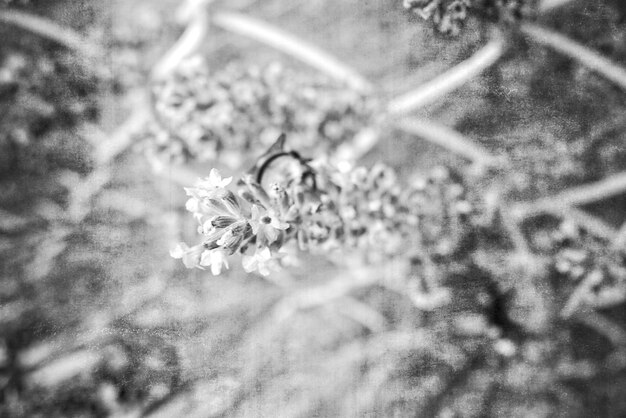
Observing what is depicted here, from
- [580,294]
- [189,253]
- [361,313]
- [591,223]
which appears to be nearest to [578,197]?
[591,223]

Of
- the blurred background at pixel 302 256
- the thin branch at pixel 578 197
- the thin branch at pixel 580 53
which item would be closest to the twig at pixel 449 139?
the blurred background at pixel 302 256

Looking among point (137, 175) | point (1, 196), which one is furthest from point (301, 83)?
point (1, 196)

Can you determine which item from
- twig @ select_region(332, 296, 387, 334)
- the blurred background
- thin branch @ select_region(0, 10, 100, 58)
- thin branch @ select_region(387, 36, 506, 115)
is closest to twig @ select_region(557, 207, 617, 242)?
Result: the blurred background

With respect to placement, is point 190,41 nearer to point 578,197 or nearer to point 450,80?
Result: point 450,80

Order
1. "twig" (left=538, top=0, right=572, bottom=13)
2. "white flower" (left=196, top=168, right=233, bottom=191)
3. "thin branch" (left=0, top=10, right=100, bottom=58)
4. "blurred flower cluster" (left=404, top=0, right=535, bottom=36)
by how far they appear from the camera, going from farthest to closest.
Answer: "thin branch" (left=0, top=10, right=100, bottom=58), "twig" (left=538, top=0, right=572, bottom=13), "blurred flower cluster" (left=404, top=0, right=535, bottom=36), "white flower" (left=196, top=168, right=233, bottom=191)

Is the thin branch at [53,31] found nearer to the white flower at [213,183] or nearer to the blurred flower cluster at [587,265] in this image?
the white flower at [213,183]

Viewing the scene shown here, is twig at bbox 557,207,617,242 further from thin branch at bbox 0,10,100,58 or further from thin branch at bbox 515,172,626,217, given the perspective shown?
thin branch at bbox 0,10,100,58
